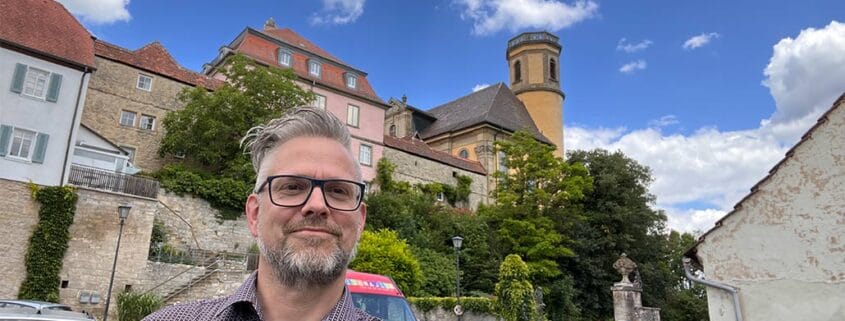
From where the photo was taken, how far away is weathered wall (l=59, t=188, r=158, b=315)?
57.4ft

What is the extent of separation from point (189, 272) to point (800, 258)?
756 inches

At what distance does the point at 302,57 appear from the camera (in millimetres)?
34438

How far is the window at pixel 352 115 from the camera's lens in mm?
34750

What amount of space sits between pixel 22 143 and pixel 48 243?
3948 millimetres

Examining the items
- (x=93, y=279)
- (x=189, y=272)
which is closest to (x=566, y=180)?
(x=189, y=272)

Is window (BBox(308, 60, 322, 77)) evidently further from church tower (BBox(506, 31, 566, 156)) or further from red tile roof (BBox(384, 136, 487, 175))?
church tower (BBox(506, 31, 566, 156))

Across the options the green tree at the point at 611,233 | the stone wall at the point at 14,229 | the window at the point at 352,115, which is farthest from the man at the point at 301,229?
the window at the point at 352,115

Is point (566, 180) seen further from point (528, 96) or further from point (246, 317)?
point (246, 317)

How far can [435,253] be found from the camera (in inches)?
1035

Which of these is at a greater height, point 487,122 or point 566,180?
point 487,122

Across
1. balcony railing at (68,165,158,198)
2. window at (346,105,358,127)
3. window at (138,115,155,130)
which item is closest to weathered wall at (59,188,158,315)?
balcony railing at (68,165,158,198)

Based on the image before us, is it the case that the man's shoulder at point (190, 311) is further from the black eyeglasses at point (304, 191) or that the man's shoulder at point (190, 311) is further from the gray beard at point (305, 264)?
the black eyeglasses at point (304, 191)

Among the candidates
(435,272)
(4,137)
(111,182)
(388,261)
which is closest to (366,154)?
(435,272)

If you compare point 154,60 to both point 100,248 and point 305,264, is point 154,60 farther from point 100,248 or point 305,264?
point 305,264
